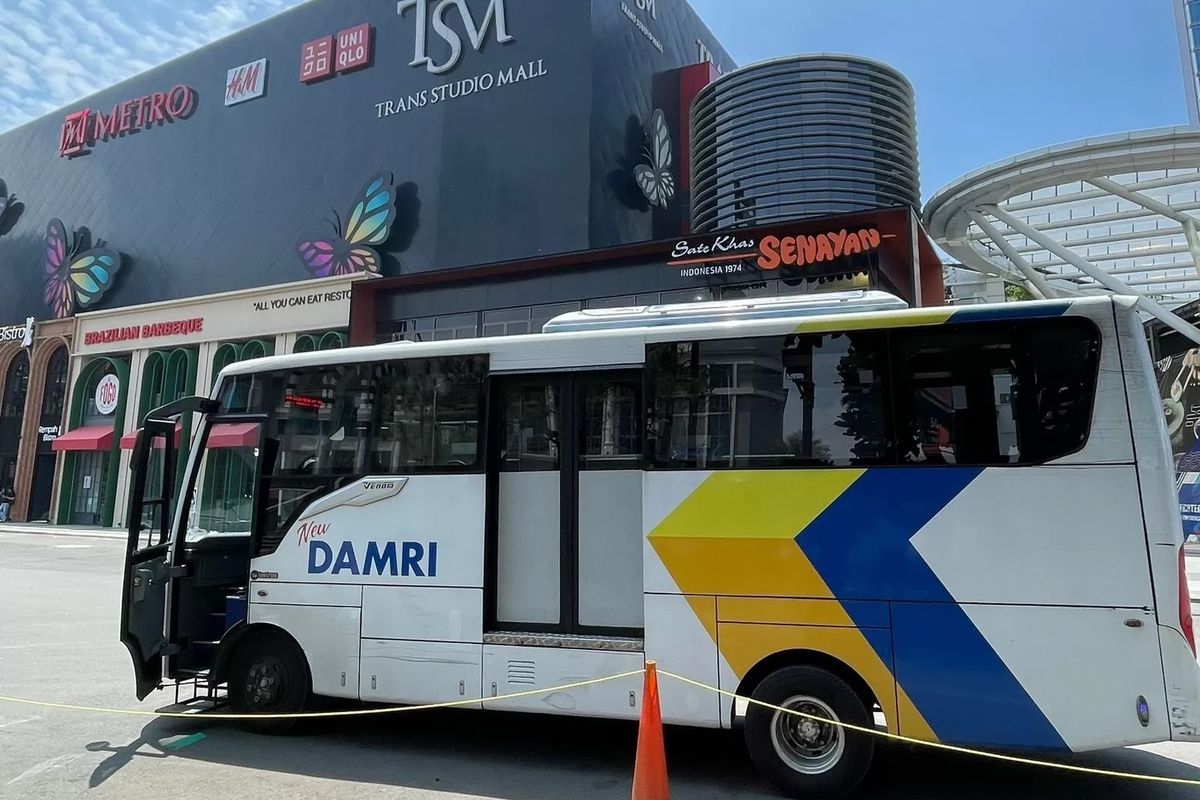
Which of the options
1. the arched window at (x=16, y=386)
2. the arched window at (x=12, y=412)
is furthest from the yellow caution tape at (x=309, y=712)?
the arched window at (x=16, y=386)

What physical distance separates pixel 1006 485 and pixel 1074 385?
0.73m

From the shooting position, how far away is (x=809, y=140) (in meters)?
44.6

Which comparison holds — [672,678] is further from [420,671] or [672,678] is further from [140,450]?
[140,450]

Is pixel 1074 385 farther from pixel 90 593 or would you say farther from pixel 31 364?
pixel 31 364

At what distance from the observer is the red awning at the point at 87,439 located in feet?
117

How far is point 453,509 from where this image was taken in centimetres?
593

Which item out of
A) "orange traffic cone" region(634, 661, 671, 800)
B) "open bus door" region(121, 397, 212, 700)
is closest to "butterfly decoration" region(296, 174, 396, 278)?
"open bus door" region(121, 397, 212, 700)

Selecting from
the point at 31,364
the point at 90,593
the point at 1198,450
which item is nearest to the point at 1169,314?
the point at 1198,450

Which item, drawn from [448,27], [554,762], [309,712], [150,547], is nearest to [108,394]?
[448,27]

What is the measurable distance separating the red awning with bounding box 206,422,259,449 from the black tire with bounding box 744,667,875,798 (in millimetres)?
4502

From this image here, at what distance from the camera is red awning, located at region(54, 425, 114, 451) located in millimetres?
35625

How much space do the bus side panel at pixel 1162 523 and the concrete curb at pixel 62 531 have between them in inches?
1271

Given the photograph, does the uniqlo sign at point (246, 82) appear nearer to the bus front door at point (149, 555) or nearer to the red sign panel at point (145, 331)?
the red sign panel at point (145, 331)

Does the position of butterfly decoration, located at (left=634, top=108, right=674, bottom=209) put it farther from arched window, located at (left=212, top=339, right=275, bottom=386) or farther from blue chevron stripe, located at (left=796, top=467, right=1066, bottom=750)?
blue chevron stripe, located at (left=796, top=467, right=1066, bottom=750)
